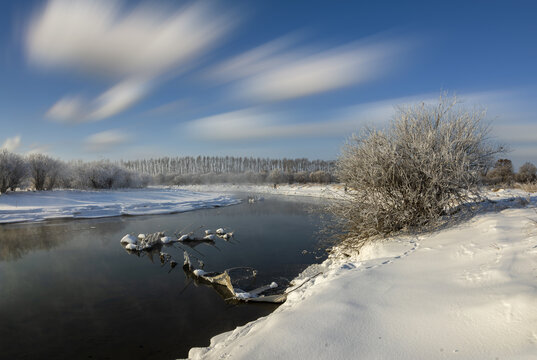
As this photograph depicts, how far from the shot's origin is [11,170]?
2842cm

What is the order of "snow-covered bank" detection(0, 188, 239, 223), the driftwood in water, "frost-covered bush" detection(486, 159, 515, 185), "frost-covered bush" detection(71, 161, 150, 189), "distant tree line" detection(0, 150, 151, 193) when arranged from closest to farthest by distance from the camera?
the driftwood in water
"snow-covered bank" detection(0, 188, 239, 223)
"distant tree line" detection(0, 150, 151, 193)
"frost-covered bush" detection(486, 159, 515, 185)
"frost-covered bush" detection(71, 161, 150, 189)

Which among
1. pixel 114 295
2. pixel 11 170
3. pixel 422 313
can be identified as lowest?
pixel 114 295

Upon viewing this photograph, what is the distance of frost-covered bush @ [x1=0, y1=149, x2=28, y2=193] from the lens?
1094 inches

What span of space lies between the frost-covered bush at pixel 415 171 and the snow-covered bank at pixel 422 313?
282cm

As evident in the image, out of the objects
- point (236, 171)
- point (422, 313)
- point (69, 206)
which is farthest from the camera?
point (236, 171)

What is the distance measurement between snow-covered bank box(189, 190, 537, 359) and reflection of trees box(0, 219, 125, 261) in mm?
12557

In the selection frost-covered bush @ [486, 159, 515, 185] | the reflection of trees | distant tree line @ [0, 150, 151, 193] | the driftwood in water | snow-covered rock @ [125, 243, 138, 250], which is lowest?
the driftwood in water

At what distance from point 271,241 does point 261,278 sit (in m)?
5.09

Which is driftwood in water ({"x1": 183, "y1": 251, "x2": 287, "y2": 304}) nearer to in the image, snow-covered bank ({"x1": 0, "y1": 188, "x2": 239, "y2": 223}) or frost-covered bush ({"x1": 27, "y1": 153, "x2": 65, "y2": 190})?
snow-covered bank ({"x1": 0, "y1": 188, "x2": 239, "y2": 223})

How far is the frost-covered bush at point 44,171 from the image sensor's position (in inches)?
1314

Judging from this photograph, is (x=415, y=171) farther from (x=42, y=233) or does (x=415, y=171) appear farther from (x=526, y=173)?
(x=526, y=173)

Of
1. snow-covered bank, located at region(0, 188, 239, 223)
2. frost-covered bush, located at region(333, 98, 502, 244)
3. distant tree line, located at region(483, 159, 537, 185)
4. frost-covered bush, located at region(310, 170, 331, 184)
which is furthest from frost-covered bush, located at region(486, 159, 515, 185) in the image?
frost-covered bush, located at region(310, 170, 331, 184)

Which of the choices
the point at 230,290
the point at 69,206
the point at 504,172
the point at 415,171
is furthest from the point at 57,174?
the point at 504,172

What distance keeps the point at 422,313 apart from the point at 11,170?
124ft
